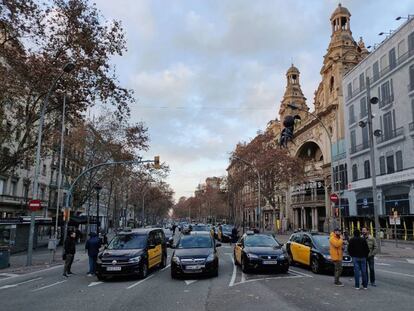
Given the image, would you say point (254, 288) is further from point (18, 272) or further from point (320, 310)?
point (18, 272)

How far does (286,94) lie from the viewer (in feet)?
273

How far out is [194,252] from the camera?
14359 millimetres

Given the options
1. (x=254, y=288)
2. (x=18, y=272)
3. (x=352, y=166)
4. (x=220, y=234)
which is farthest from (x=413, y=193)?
(x=18, y=272)

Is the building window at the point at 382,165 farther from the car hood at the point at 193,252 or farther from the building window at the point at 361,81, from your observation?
the car hood at the point at 193,252

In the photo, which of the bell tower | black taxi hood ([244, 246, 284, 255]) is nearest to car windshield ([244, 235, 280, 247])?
black taxi hood ([244, 246, 284, 255])

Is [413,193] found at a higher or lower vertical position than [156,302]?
higher

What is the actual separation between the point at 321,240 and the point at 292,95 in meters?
68.9

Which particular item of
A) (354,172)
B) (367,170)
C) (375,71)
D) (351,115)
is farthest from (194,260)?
(351,115)

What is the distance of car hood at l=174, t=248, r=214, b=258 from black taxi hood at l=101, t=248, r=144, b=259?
54.7 inches

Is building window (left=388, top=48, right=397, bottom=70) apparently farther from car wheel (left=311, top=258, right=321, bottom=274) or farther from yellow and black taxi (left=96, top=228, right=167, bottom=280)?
yellow and black taxi (left=96, top=228, right=167, bottom=280)

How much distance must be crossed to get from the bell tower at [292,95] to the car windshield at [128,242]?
66705 mm

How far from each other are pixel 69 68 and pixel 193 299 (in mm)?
13387

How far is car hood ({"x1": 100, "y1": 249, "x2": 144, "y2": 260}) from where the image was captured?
13987 mm

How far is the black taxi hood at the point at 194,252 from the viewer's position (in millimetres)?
14110
